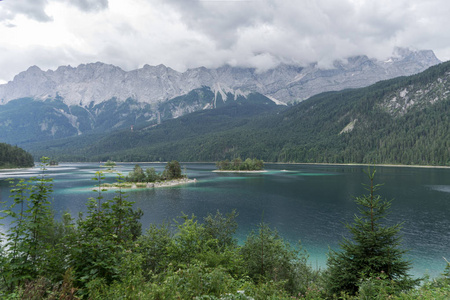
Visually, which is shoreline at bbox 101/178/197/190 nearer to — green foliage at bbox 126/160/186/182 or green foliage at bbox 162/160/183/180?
green foliage at bbox 126/160/186/182

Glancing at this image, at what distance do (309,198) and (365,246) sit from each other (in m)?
68.0

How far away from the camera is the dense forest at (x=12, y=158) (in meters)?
180

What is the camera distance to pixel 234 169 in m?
197

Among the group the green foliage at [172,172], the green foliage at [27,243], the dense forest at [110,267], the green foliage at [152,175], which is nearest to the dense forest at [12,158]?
the green foliage at [152,175]

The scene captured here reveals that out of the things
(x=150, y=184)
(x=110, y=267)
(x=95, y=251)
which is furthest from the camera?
(x=150, y=184)

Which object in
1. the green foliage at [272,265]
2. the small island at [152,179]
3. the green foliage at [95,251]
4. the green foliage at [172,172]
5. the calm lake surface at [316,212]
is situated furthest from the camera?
the green foliage at [172,172]

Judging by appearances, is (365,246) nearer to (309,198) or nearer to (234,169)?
(309,198)

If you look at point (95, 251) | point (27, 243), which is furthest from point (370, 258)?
point (27, 243)

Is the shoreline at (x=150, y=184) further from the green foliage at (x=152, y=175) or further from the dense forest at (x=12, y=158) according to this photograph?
the dense forest at (x=12, y=158)

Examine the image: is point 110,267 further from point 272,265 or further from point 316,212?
point 316,212

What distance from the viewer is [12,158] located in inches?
7347

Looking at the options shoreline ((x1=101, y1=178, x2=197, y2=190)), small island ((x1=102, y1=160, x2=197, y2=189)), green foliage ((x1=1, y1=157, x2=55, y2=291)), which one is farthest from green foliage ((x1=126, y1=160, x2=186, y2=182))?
green foliage ((x1=1, y1=157, x2=55, y2=291))

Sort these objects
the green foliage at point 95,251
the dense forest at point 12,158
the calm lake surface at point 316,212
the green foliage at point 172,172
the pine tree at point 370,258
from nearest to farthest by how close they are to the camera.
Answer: the green foliage at point 95,251 < the pine tree at point 370,258 < the calm lake surface at point 316,212 < the green foliage at point 172,172 < the dense forest at point 12,158

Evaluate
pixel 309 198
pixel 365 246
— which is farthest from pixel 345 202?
pixel 365 246
